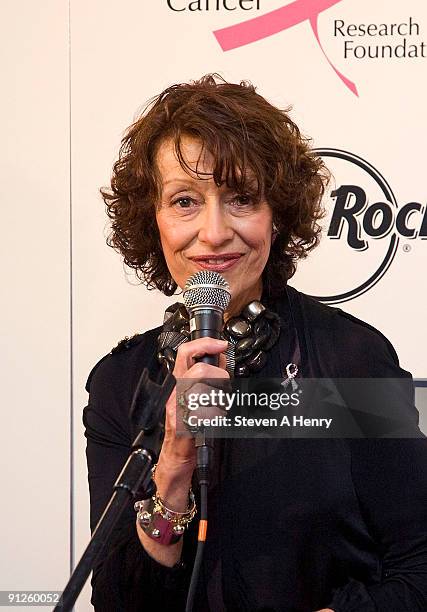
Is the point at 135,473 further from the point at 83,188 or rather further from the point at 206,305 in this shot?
the point at 83,188

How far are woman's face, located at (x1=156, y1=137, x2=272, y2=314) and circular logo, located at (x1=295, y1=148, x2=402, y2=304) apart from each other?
40 cm

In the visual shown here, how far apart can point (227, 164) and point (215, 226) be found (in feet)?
0.28

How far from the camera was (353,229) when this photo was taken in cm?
176

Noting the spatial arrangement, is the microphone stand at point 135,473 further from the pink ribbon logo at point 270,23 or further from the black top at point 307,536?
the pink ribbon logo at point 270,23

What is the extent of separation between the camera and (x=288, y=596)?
4.29ft

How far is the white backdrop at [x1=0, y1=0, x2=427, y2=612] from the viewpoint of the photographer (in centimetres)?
176

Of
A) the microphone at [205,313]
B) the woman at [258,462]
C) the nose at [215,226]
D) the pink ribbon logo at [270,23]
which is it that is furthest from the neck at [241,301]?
the pink ribbon logo at [270,23]

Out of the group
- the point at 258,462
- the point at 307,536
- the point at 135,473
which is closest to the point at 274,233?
the point at 258,462

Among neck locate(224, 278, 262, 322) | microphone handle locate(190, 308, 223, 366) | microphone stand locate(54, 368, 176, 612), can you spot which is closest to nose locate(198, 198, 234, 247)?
neck locate(224, 278, 262, 322)

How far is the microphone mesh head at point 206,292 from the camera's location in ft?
3.55

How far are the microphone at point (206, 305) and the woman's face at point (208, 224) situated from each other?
0.17m

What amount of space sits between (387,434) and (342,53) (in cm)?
76

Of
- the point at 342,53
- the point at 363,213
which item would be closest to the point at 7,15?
the point at 342,53

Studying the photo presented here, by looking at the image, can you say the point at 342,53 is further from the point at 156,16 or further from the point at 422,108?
the point at 156,16
